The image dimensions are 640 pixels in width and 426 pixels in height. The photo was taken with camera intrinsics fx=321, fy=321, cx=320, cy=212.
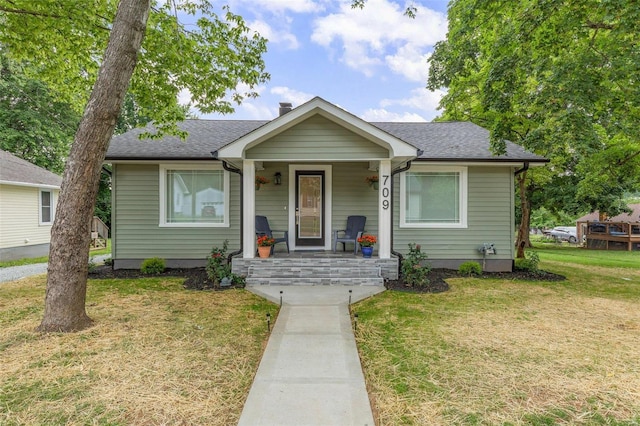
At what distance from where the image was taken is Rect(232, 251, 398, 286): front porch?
21.8 feet

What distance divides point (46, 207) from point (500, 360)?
Result: 16.0 meters

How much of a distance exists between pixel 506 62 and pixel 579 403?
6.62 m

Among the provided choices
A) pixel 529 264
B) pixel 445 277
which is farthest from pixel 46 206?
pixel 529 264

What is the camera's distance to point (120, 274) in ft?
25.2

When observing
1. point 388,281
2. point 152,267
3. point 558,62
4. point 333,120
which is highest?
point 558,62

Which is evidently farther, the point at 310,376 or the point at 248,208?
the point at 248,208

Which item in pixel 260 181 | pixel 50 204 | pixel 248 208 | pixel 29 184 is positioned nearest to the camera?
pixel 248 208

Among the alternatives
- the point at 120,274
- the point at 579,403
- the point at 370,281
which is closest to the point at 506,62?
the point at 370,281

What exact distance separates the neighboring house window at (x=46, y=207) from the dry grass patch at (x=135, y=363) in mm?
9102

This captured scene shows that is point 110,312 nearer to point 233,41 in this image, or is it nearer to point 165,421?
point 165,421

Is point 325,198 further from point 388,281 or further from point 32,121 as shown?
point 32,121

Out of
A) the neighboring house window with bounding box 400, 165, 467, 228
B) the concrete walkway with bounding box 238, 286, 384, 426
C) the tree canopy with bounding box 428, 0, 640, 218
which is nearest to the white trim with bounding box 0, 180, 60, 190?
the concrete walkway with bounding box 238, 286, 384, 426

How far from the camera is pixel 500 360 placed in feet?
11.1

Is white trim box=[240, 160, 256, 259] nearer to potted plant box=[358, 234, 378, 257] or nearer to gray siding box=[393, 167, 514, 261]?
potted plant box=[358, 234, 378, 257]
